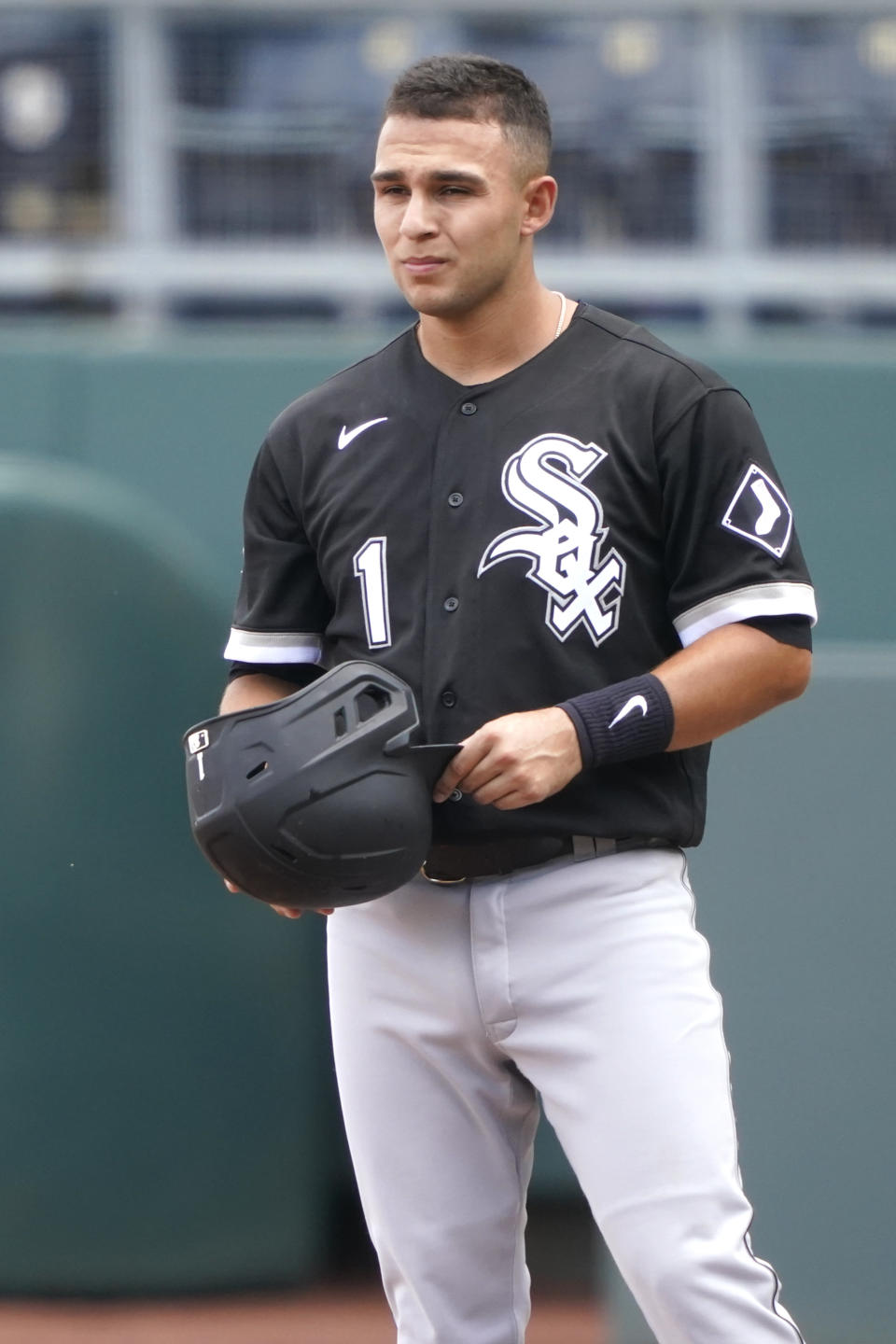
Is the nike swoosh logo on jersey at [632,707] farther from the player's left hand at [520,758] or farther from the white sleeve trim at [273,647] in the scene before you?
the white sleeve trim at [273,647]

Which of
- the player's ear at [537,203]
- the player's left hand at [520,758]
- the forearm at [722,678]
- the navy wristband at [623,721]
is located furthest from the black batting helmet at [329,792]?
the player's ear at [537,203]

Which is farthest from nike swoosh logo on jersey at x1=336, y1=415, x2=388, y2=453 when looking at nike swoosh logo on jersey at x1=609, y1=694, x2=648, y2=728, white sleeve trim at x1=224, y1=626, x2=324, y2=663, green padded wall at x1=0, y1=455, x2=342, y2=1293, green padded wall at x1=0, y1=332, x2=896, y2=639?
green padded wall at x1=0, y1=332, x2=896, y2=639

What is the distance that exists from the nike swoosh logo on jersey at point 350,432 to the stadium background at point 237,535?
44.0 inches

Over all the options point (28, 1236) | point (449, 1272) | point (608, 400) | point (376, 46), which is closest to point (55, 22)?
point (376, 46)

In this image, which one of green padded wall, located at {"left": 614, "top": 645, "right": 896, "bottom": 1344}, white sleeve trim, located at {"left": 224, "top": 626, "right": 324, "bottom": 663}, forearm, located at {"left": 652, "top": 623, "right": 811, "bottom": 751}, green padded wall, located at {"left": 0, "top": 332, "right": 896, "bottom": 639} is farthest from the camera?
green padded wall, located at {"left": 0, "top": 332, "right": 896, "bottom": 639}

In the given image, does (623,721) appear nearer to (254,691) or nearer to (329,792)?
(329,792)

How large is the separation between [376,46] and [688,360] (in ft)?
13.9

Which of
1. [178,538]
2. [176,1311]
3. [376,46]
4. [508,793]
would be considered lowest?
[176,1311]

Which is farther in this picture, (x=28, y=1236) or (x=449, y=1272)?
(x=28, y=1236)

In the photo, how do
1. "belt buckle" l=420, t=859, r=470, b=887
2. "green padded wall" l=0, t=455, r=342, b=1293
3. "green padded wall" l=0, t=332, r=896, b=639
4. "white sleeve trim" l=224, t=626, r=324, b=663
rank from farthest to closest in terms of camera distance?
"green padded wall" l=0, t=332, r=896, b=639 → "green padded wall" l=0, t=455, r=342, b=1293 → "white sleeve trim" l=224, t=626, r=324, b=663 → "belt buckle" l=420, t=859, r=470, b=887

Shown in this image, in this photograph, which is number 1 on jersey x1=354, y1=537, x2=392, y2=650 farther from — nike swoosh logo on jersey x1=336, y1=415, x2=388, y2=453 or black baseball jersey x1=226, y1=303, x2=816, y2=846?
nike swoosh logo on jersey x1=336, y1=415, x2=388, y2=453

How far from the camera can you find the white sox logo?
2.29 meters

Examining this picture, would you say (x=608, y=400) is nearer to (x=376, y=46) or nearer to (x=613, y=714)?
(x=613, y=714)

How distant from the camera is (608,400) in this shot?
231cm
